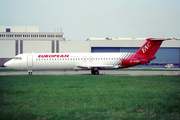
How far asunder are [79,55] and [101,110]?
87.4ft

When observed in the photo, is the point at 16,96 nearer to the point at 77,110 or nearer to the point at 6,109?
the point at 6,109

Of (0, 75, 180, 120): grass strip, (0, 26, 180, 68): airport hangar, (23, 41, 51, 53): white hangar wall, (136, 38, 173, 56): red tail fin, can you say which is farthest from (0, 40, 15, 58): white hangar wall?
(0, 75, 180, 120): grass strip

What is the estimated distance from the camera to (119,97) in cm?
1435

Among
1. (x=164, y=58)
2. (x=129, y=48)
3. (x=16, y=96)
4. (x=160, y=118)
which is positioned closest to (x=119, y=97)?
(x=160, y=118)

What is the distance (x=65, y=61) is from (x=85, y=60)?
3.19 metres

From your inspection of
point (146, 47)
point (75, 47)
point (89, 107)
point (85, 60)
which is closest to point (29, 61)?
point (85, 60)

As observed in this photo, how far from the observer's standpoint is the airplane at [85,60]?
3678cm

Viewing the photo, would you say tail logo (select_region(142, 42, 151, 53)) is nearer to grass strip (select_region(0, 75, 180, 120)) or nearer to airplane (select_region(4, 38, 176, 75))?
airplane (select_region(4, 38, 176, 75))

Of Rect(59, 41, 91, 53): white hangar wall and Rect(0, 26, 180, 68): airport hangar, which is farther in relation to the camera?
Rect(0, 26, 180, 68): airport hangar

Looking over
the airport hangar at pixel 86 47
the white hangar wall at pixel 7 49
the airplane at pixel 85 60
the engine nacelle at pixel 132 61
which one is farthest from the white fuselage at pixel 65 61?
the white hangar wall at pixel 7 49

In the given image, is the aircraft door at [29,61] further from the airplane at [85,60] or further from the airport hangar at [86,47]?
the airport hangar at [86,47]

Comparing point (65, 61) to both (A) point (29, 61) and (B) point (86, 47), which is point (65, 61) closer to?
(A) point (29, 61)

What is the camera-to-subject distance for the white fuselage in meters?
36.8

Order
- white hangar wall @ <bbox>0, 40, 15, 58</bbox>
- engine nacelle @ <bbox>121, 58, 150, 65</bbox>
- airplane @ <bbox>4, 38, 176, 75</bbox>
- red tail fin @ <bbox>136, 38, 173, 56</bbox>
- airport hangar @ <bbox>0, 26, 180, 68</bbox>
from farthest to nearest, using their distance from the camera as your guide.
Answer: white hangar wall @ <bbox>0, 40, 15, 58</bbox>
airport hangar @ <bbox>0, 26, 180, 68</bbox>
airplane @ <bbox>4, 38, 176, 75</bbox>
red tail fin @ <bbox>136, 38, 173, 56</bbox>
engine nacelle @ <bbox>121, 58, 150, 65</bbox>
